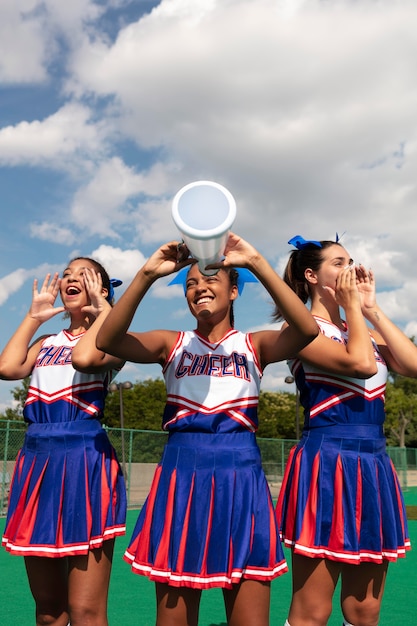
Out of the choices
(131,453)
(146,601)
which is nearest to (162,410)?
(131,453)

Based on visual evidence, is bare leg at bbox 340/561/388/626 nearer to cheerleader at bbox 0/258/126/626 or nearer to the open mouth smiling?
cheerleader at bbox 0/258/126/626

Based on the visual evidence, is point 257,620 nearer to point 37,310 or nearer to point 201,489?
point 201,489

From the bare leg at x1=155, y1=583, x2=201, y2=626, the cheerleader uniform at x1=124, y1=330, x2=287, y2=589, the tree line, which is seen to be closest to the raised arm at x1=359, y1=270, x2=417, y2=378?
the cheerleader uniform at x1=124, y1=330, x2=287, y2=589

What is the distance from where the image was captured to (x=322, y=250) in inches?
151

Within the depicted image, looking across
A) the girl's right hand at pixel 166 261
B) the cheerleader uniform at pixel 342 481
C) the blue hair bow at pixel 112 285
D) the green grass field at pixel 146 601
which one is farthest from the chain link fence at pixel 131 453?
the girl's right hand at pixel 166 261

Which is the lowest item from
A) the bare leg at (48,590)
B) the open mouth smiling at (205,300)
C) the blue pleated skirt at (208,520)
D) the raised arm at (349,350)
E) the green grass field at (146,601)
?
the green grass field at (146,601)

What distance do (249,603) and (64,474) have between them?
1.32m

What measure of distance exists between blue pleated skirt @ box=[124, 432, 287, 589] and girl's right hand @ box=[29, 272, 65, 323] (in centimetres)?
152

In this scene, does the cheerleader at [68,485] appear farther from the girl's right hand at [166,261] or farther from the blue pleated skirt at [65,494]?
the girl's right hand at [166,261]

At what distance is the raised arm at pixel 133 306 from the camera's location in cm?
276

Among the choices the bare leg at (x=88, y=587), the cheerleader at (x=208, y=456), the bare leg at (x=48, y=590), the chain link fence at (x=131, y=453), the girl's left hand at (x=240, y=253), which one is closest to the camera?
the girl's left hand at (x=240, y=253)

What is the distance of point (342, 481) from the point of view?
10.8 feet

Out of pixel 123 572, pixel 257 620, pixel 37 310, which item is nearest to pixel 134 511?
pixel 123 572

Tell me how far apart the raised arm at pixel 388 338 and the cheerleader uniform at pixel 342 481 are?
240 mm
